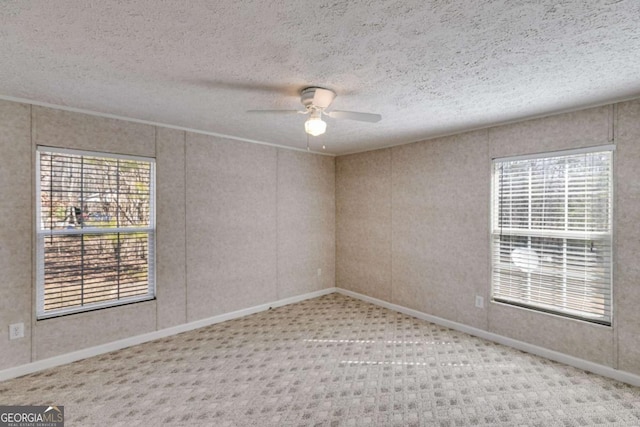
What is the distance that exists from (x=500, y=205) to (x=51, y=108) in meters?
4.60

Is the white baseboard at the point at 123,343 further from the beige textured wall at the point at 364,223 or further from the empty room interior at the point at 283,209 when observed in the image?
the beige textured wall at the point at 364,223

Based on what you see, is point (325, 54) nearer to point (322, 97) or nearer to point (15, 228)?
point (322, 97)

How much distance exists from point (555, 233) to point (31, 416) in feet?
15.2

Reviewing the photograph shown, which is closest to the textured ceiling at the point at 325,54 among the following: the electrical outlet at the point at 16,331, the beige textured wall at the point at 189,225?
the beige textured wall at the point at 189,225

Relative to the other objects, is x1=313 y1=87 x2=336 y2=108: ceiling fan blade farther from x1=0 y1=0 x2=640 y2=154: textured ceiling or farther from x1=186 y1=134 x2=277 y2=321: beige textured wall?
x1=186 y1=134 x2=277 y2=321: beige textured wall

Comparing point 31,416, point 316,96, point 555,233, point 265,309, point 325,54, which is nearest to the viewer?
point 325,54

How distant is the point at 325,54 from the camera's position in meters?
1.91

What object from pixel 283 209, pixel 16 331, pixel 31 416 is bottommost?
pixel 31 416

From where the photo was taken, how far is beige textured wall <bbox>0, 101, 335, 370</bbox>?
2.82m

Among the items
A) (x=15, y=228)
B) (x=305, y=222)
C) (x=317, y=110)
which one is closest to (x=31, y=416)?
(x=15, y=228)

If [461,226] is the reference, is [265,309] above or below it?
below

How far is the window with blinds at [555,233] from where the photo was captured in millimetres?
2895

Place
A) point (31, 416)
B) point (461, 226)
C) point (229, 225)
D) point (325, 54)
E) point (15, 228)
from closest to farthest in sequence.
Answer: point (325, 54)
point (31, 416)
point (15, 228)
point (461, 226)
point (229, 225)

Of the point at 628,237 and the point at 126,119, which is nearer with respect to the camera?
the point at 628,237
